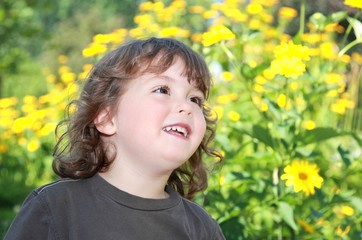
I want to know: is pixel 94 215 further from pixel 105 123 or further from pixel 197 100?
pixel 197 100

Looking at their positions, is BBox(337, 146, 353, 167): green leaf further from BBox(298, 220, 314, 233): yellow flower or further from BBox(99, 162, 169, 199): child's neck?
BBox(99, 162, 169, 199): child's neck

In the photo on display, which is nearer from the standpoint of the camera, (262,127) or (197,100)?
(197,100)

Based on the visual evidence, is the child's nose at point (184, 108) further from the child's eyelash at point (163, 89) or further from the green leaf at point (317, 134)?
the green leaf at point (317, 134)

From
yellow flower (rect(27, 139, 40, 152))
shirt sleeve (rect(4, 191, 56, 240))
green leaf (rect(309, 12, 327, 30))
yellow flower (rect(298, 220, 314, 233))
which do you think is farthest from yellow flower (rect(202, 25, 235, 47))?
yellow flower (rect(27, 139, 40, 152))

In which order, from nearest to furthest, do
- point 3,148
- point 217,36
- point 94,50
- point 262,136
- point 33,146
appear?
1. point 262,136
2. point 217,36
3. point 94,50
4. point 33,146
5. point 3,148

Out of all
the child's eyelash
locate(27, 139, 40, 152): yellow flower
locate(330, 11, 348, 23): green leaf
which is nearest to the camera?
the child's eyelash

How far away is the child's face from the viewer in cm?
155

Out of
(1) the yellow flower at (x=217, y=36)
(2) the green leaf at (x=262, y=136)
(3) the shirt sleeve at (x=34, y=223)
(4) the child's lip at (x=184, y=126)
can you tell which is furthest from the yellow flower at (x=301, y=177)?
(3) the shirt sleeve at (x=34, y=223)

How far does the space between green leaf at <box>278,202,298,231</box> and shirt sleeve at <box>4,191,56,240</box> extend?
3.21 feet

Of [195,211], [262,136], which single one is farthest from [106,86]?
[262,136]

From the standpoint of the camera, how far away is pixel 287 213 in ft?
7.36

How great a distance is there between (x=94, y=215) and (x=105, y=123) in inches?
10.7

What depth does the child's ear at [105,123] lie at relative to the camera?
168 centimetres

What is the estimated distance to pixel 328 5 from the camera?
20.0 ft
